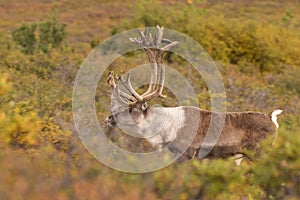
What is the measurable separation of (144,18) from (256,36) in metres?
5.16

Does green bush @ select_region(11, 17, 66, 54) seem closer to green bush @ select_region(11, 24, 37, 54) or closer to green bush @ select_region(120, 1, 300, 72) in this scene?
green bush @ select_region(11, 24, 37, 54)

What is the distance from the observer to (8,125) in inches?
197

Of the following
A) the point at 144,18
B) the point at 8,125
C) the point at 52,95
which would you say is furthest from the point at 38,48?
the point at 8,125

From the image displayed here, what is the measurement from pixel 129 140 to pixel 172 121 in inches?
37.5

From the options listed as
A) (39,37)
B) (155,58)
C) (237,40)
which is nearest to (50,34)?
(39,37)

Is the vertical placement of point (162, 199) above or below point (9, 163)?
below

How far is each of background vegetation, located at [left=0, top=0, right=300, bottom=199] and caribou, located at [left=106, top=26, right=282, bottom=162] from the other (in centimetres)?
58

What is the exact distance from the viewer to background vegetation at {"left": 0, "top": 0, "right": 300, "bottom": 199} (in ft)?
11.7

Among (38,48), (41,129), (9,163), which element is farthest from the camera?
(38,48)

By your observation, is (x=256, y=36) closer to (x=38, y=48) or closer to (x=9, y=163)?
(x=38, y=48)

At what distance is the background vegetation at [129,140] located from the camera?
356cm

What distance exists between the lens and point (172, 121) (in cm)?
741

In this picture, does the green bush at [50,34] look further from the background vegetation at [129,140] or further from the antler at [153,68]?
the antler at [153,68]

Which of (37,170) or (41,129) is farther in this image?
(41,129)
